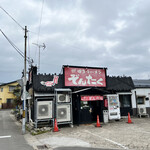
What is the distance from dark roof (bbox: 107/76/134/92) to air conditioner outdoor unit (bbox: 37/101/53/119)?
6146mm

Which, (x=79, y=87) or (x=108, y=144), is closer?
(x=108, y=144)

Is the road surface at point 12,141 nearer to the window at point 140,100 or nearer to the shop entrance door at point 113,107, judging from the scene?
the shop entrance door at point 113,107

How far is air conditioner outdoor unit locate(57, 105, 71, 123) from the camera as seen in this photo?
11.7 m

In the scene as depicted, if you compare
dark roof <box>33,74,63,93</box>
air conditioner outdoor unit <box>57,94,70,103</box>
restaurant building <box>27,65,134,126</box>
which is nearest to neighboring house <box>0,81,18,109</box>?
restaurant building <box>27,65,134,126</box>

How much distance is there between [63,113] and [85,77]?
3.71 m

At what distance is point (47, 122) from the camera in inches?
477

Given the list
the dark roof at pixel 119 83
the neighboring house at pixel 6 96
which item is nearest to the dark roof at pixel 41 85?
the dark roof at pixel 119 83

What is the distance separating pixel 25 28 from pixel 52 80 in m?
4.68

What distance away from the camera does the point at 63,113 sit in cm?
1180

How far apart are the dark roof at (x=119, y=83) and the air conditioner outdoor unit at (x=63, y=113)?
4878 mm

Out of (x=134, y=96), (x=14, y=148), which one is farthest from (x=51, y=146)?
(x=134, y=96)

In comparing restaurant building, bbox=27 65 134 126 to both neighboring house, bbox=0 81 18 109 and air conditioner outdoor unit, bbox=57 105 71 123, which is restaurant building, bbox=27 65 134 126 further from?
neighboring house, bbox=0 81 18 109

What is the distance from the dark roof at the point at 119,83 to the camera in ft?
48.9

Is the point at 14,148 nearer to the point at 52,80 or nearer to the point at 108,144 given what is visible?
the point at 108,144
